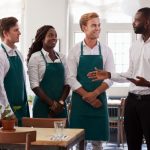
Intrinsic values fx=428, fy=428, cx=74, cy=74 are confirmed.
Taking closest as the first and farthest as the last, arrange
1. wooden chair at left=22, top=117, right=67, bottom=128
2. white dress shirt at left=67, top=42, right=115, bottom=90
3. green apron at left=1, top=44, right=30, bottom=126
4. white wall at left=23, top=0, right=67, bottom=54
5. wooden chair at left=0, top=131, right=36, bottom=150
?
wooden chair at left=0, top=131, right=36, bottom=150 < wooden chair at left=22, top=117, right=67, bottom=128 < green apron at left=1, top=44, right=30, bottom=126 < white dress shirt at left=67, top=42, right=115, bottom=90 < white wall at left=23, top=0, right=67, bottom=54

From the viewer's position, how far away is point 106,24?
29.5 feet

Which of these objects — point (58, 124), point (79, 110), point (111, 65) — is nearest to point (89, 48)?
point (111, 65)

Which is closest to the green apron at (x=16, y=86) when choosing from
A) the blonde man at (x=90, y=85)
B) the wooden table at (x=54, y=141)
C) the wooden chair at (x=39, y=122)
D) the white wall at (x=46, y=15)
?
the wooden chair at (x=39, y=122)

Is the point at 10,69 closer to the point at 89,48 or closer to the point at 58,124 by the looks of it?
the point at 89,48

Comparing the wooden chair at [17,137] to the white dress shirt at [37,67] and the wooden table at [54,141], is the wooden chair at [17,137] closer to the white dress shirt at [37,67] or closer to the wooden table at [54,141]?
the wooden table at [54,141]

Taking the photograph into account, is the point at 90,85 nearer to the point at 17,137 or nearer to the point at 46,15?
the point at 17,137

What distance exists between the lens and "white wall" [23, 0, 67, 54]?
8.55m

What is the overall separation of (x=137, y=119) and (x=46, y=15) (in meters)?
5.31

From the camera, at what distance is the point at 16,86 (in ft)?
13.2

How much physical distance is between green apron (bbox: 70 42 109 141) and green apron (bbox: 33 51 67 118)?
0.16 m

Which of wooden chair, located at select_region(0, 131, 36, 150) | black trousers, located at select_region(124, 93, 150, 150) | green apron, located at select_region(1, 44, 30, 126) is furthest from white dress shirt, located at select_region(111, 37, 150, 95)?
wooden chair, located at select_region(0, 131, 36, 150)

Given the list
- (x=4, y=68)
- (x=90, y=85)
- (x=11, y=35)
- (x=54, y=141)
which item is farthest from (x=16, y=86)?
(x=54, y=141)

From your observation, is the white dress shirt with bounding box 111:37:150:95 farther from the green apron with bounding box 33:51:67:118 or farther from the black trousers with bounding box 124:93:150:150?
the green apron with bounding box 33:51:67:118

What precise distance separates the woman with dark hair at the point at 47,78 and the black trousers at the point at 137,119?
792 millimetres
